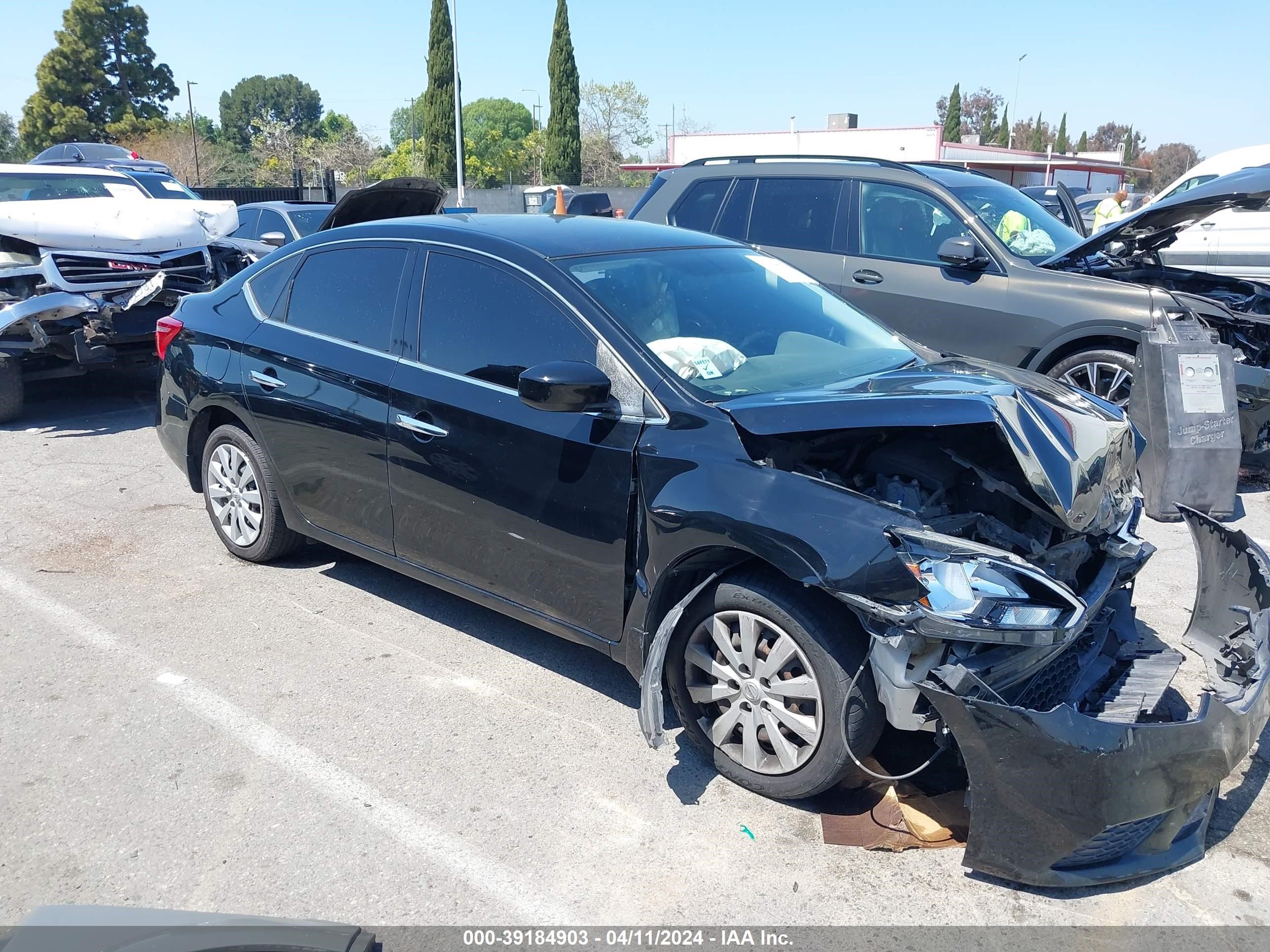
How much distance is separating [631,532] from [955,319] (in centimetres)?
441

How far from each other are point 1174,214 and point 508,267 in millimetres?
4757

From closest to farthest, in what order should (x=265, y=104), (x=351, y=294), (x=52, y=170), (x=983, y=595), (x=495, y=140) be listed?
1. (x=983, y=595)
2. (x=351, y=294)
3. (x=52, y=170)
4. (x=495, y=140)
5. (x=265, y=104)

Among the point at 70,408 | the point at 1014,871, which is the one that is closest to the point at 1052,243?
the point at 1014,871

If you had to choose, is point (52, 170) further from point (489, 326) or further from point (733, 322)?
point (733, 322)

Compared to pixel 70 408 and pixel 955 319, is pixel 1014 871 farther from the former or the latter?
pixel 70 408

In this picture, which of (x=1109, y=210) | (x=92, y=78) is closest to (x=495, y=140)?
(x=92, y=78)

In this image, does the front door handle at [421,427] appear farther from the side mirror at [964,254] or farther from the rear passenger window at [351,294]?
the side mirror at [964,254]

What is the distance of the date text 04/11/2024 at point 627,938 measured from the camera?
2777 millimetres

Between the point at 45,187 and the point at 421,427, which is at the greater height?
the point at 45,187

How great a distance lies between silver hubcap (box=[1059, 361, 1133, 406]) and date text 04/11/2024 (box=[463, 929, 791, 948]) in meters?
4.94

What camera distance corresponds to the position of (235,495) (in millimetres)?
5312

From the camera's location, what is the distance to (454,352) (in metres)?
4.17

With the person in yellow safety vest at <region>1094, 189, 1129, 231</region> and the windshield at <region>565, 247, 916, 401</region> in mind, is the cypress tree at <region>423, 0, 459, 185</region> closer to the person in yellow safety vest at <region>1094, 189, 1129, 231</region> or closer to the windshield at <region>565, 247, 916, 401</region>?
the person in yellow safety vest at <region>1094, 189, 1129, 231</region>

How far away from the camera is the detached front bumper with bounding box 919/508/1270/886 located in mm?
2732
